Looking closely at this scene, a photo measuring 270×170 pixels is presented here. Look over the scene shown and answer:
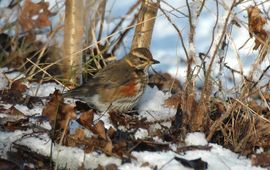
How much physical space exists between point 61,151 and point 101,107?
140 cm

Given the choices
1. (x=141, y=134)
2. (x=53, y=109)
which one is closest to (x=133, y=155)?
(x=141, y=134)

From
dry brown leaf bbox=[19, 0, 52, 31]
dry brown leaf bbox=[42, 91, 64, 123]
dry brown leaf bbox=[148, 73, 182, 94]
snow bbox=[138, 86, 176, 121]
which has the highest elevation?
dry brown leaf bbox=[19, 0, 52, 31]

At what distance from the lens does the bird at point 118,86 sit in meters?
5.59

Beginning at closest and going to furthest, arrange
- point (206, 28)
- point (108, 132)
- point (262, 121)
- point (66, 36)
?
point (108, 132)
point (262, 121)
point (66, 36)
point (206, 28)

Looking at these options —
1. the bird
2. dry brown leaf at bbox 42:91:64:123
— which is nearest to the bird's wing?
the bird

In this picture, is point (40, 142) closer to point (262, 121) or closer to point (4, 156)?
point (4, 156)

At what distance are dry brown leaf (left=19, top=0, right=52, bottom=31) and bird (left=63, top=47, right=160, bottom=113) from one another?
1.97ft

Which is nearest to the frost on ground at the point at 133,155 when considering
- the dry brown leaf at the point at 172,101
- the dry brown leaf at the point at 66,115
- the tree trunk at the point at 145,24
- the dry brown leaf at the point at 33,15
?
the dry brown leaf at the point at 66,115

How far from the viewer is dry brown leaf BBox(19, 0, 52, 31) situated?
549 cm

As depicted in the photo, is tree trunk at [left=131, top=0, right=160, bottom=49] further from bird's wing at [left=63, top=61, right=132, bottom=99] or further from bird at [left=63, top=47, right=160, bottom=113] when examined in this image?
bird's wing at [left=63, top=61, right=132, bottom=99]

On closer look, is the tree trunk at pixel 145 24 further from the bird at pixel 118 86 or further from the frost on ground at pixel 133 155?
the frost on ground at pixel 133 155

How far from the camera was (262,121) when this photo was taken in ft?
15.6

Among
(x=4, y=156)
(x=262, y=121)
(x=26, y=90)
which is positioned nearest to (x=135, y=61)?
(x=26, y=90)

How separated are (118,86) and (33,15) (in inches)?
35.4
